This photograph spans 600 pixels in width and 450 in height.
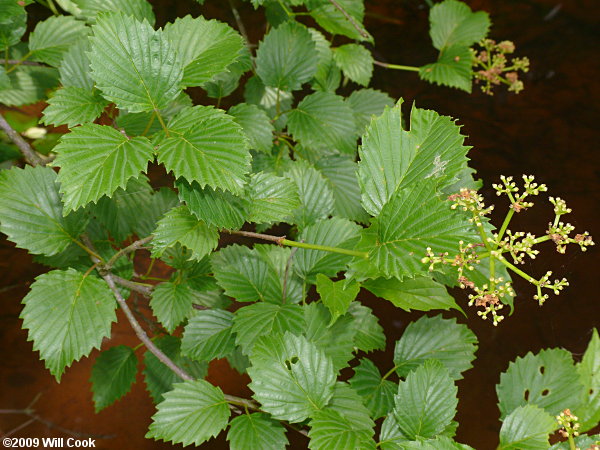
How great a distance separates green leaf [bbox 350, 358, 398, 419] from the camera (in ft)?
2.45

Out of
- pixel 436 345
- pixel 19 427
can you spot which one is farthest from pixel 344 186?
pixel 19 427

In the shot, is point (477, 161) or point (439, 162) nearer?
point (439, 162)

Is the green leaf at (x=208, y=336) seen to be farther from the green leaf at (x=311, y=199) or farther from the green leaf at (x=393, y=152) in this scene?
the green leaf at (x=393, y=152)

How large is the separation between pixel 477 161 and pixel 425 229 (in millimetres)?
721

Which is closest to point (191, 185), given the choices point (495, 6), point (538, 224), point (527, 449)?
point (527, 449)

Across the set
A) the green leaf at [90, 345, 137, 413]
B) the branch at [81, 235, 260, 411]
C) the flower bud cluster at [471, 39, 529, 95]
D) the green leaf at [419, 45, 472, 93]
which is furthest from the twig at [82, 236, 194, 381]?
→ the flower bud cluster at [471, 39, 529, 95]

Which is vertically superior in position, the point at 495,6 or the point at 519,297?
the point at 495,6

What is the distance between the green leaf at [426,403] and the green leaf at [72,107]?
0.52 metres

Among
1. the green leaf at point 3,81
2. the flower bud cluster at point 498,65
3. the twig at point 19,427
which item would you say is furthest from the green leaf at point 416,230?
the twig at point 19,427

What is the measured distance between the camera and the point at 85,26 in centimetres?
91

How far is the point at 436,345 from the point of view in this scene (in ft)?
2.53

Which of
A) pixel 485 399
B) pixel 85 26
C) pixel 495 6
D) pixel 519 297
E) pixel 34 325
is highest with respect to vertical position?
pixel 495 6

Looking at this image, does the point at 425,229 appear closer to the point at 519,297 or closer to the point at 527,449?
the point at 527,449

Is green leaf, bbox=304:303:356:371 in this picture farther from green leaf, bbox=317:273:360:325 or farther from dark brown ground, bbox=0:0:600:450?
dark brown ground, bbox=0:0:600:450
